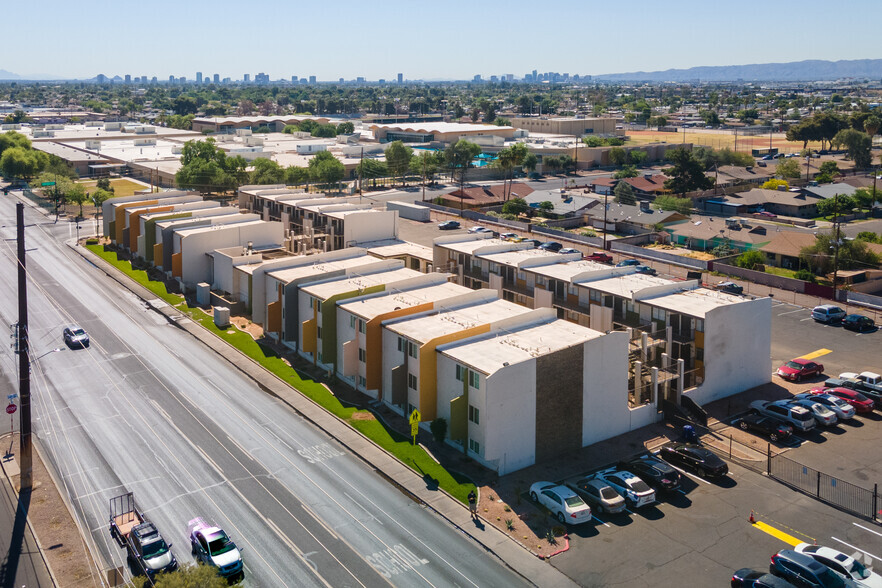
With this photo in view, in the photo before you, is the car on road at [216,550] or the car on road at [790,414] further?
the car on road at [790,414]

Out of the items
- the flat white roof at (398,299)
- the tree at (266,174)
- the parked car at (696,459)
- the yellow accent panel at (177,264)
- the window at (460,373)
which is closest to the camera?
the parked car at (696,459)

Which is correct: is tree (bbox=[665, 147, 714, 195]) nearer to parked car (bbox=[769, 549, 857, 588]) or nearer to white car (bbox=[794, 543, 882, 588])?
white car (bbox=[794, 543, 882, 588])

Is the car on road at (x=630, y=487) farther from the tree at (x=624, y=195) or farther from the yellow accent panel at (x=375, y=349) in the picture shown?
the tree at (x=624, y=195)

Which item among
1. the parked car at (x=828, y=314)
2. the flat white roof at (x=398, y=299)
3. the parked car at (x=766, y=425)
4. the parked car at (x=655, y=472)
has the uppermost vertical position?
the flat white roof at (x=398, y=299)

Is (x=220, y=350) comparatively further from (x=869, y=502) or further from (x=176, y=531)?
(x=869, y=502)

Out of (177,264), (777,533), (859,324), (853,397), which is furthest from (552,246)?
(777,533)

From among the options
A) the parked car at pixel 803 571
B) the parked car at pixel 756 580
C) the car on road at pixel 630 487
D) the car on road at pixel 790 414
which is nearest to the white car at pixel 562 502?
the car on road at pixel 630 487
